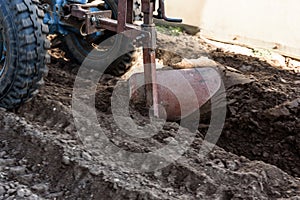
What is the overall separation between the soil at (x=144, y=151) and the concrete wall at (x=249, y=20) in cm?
183

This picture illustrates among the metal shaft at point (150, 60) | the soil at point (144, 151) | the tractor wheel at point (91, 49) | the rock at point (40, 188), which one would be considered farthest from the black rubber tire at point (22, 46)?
the tractor wheel at point (91, 49)

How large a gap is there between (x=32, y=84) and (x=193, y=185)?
4.36ft

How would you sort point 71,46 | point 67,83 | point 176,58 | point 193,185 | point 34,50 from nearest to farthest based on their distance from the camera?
point 193,185
point 34,50
point 67,83
point 71,46
point 176,58

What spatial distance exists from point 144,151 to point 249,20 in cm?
375

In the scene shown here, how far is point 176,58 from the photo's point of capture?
520 cm

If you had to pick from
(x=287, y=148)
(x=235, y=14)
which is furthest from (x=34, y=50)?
(x=235, y=14)

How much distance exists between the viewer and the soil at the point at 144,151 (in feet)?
8.86

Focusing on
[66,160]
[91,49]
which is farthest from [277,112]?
[66,160]

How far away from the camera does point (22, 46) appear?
10.8 ft

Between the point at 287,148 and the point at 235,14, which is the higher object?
the point at 235,14

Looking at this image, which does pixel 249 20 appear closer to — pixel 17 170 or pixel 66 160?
pixel 66 160

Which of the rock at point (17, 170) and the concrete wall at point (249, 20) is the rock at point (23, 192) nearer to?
the rock at point (17, 170)

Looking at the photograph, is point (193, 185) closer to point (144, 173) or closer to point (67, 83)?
point (144, 173)

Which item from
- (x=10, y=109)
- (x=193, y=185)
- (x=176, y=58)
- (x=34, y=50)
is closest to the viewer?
(x=193, y=185)
